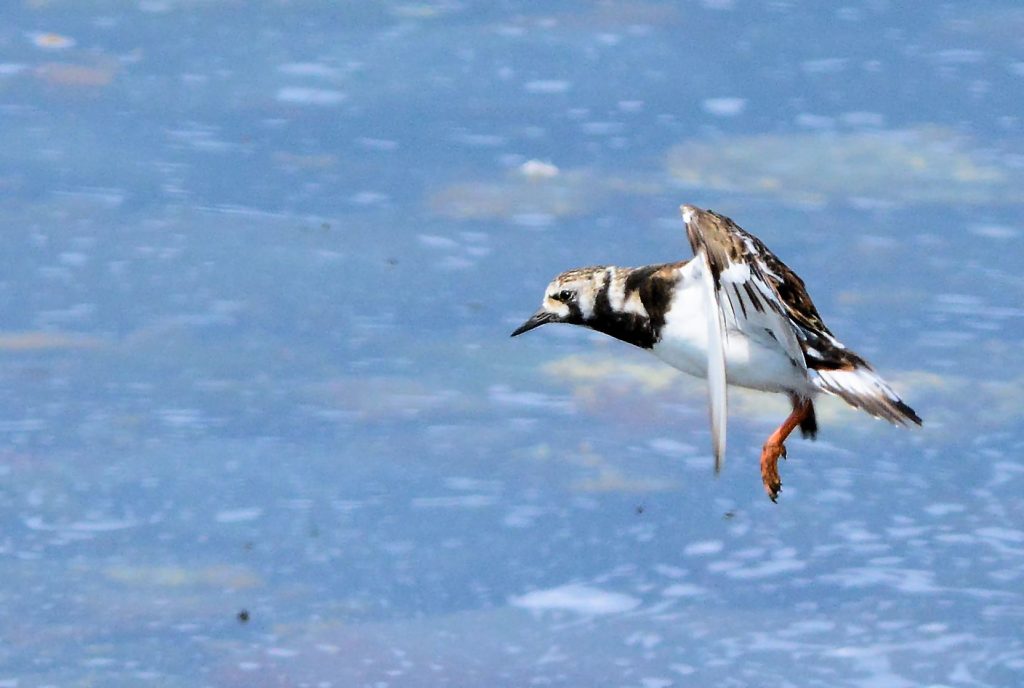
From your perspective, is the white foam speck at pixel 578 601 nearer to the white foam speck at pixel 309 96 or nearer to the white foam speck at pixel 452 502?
the white foam speck at pixel 452 502

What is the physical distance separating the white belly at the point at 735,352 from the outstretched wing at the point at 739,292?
0.03 metres

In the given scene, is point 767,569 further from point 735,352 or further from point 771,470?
point 735,352

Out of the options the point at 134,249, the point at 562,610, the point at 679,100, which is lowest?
the point at 562,610

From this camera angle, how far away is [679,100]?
→ 45.2 feet

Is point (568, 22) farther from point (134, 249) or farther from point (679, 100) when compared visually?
point (134, 249)

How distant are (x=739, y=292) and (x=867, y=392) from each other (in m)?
0.80

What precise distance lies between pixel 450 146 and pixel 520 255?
1.56 metres

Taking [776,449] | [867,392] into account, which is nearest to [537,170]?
[776,449]

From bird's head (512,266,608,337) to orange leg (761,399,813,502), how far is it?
3.77ft

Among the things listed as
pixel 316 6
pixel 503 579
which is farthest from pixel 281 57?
pixel 503 579

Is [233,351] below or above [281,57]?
below

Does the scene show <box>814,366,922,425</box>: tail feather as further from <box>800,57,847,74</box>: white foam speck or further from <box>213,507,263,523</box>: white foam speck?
<box>800,57,847,74</box>: white foam speck

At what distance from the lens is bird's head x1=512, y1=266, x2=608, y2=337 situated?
31.0 ft

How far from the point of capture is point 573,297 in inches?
376
